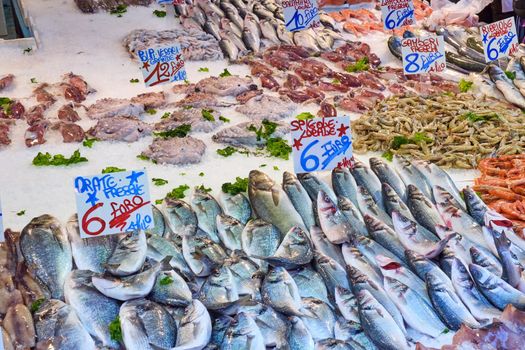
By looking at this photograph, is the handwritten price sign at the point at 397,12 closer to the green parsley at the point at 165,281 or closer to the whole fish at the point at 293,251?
the whole fish at the point at 293,251

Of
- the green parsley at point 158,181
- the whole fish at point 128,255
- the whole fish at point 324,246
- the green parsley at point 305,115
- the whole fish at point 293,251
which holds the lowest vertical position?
the green parsley at point 305,115

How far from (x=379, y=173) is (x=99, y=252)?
1759mm

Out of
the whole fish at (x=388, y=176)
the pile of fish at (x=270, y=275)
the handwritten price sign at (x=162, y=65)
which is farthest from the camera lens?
the handwritten price sign at (x=162, y=65)

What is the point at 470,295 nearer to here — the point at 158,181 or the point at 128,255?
the point at 128,255

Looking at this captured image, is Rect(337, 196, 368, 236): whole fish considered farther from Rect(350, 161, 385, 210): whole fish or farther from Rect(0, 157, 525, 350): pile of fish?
Rect(350, 161, 385, 210): whole fish

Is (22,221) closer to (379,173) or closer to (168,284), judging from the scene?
(168,284)

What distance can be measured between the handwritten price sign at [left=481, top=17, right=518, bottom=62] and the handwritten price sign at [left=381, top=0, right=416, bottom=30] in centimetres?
82

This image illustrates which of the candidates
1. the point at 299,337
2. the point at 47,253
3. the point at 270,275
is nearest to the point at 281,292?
the point at 270,275

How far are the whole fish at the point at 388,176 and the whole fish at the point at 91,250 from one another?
1.63 metres

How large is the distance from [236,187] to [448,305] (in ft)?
4.82

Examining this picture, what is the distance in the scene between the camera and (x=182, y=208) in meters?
3.93

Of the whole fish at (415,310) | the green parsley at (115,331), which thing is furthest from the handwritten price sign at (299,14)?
the green parsley at (115,331)

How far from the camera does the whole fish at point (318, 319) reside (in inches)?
123

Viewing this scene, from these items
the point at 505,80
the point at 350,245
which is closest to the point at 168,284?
the point at 350,245
